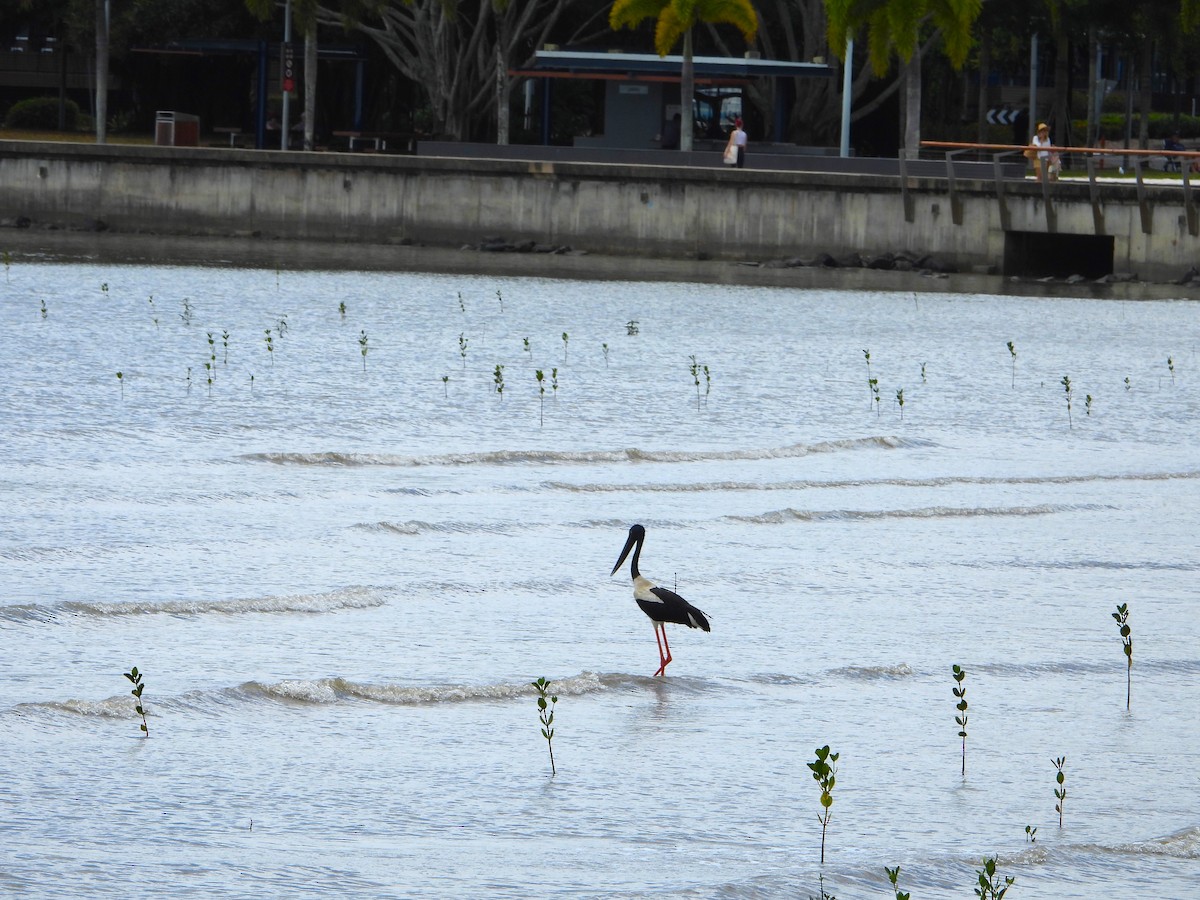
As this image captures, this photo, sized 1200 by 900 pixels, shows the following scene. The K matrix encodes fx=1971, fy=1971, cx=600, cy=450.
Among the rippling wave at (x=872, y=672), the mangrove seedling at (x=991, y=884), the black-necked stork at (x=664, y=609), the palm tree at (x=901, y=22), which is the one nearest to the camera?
the mangrove seedling at (x=991, y=884)

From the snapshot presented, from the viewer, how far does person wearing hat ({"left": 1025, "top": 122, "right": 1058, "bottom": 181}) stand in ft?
137

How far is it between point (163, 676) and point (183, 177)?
40.8m

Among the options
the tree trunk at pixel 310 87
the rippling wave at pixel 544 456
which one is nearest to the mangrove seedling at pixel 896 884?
the rippling wave at pixel 544 456

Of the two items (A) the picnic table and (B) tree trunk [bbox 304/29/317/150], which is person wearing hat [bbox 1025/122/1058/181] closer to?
(B) tree trunk [bbox 304/29/317/150]

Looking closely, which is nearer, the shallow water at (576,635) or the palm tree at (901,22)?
the shallow water at (576,635)

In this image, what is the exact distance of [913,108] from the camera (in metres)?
49.1

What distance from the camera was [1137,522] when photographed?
1303 cm

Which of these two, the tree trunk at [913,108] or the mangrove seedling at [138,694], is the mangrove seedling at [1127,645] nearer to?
the mangrove seedling at [138,694]

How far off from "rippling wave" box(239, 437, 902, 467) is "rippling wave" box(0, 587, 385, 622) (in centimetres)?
467

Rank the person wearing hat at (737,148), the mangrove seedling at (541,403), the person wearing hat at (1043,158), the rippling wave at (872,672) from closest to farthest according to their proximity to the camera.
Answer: the rippling wave at (872,672) < the mangrove seedling at (541,403) < the person wearing hat at (1043,158) < the person wearing hat at (737,148)

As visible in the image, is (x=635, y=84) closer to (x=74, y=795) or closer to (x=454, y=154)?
Answer: (x=454, y=154)

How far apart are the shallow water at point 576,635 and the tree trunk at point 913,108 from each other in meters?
28.3

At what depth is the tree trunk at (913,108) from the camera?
48.2 meters

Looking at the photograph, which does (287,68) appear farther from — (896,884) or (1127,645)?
(896,884)
